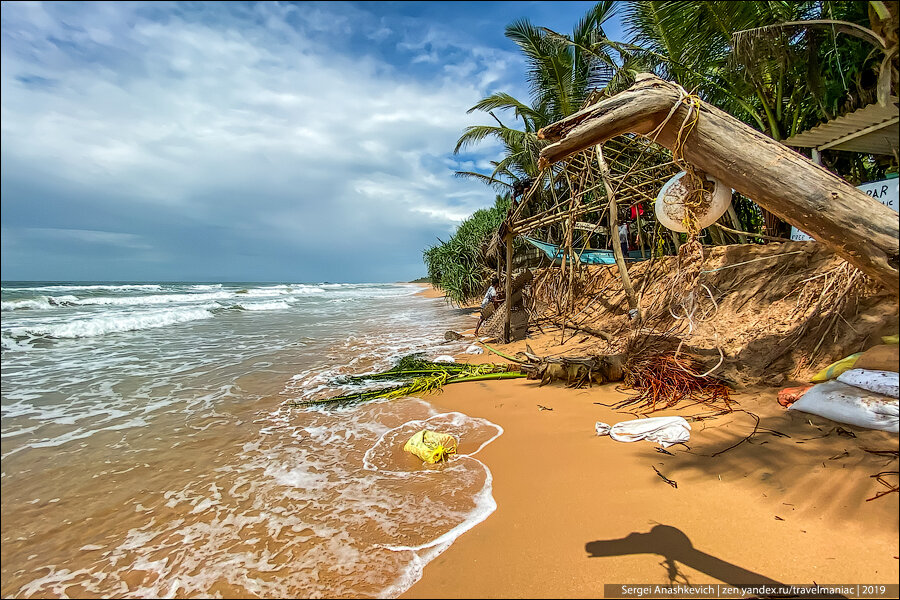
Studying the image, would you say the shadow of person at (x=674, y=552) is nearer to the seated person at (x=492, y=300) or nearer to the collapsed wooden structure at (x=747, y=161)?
the collapsed wooden structure at (x=747, y=161)

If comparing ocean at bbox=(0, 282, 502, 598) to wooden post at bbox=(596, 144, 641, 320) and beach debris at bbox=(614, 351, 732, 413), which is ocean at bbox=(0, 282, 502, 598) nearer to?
beach debris at bbox=(614, 351, 732, 413)

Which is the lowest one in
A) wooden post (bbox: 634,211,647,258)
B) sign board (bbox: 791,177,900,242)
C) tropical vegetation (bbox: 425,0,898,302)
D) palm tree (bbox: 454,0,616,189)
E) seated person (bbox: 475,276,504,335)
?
seated person (bbox: 475,276,504,335)

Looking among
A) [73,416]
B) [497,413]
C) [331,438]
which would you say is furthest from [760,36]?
[73,416]

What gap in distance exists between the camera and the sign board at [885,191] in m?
0.60

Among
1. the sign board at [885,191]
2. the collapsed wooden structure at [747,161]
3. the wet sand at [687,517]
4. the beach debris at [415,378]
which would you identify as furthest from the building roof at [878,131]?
the beach debris at [415,378]

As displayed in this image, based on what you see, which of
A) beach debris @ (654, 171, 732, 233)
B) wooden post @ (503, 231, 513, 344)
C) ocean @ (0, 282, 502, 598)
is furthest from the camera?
wooden post @ (503, 231, 513, 344)

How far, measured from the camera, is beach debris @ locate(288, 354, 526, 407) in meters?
4.64

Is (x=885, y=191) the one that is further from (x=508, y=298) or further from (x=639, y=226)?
(x=639, y=226)

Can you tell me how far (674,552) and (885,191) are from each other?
1.59 m

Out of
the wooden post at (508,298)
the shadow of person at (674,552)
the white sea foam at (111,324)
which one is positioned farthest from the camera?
the white sea foam at (111,324)

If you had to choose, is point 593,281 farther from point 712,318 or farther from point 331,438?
point 331,438

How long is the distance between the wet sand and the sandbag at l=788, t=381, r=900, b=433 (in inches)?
2.7

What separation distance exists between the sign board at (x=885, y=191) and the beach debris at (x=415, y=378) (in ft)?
11.9

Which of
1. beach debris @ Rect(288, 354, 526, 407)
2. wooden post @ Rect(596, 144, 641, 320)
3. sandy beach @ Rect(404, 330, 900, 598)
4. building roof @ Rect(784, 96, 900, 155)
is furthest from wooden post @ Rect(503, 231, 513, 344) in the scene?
building roof @ Rect(784, 96, 900, 155)
